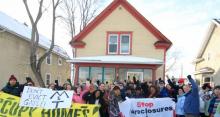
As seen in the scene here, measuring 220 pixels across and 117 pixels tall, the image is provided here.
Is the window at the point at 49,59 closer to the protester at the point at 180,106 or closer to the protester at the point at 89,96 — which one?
Answer: the protester at the point at 89,96

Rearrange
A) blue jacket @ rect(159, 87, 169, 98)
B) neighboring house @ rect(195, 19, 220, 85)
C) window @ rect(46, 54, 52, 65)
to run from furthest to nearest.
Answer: window @ rect(46, 54, 52, 65), neighboring house @ rect(195, 19, 220, 85), blue jacket @ rect(159, 87, 169, 98)

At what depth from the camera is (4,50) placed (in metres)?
31.2

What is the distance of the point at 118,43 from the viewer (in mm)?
26719

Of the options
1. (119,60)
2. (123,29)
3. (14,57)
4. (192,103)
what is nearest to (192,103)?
(192,103)

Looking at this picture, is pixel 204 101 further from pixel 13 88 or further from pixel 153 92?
pixel 13 88

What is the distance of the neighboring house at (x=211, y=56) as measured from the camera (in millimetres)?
31514

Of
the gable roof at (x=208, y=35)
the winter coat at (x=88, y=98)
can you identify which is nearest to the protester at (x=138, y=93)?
the winter coat at (x=88, y=98)

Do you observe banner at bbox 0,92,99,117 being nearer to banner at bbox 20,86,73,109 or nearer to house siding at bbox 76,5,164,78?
banner at bbox 20,86,73,109

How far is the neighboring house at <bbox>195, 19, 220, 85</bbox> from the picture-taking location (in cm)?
3151

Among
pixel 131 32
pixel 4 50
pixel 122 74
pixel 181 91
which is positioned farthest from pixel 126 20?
pixel 181 91

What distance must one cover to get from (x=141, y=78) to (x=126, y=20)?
431cm

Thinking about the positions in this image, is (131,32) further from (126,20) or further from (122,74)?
(122,74)

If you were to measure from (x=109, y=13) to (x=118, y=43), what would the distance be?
7.04ft

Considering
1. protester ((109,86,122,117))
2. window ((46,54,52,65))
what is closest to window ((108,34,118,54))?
window ((46,54,52,65))
